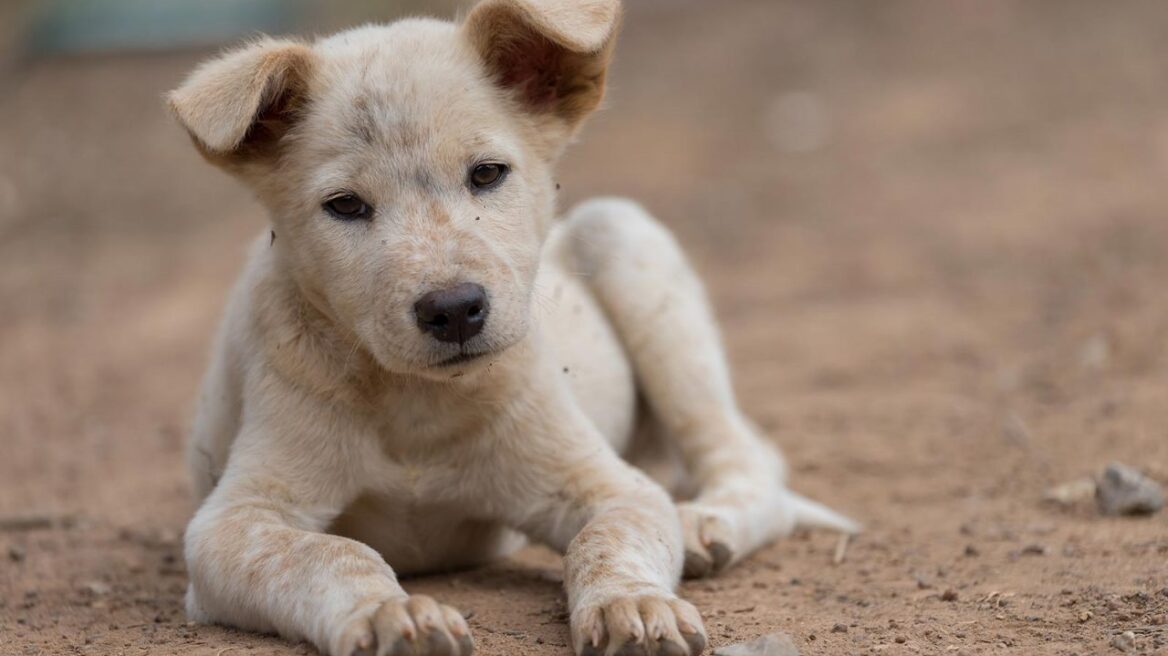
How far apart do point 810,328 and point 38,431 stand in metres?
5.04

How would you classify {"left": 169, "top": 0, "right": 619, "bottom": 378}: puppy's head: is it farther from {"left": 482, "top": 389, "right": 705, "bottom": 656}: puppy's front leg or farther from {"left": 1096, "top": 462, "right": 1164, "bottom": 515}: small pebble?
{"left": 1096, "top": 462, "right": 1164, "bottom": 515}: small pebble

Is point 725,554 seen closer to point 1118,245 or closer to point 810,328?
point 810,328

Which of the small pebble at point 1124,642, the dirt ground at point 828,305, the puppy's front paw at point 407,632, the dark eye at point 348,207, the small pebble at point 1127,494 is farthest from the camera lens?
the small pebble at point 1127,494

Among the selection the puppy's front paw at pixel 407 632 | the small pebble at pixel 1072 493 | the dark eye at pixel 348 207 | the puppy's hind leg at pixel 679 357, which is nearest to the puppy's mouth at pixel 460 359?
the dark eye at pixel 348 207

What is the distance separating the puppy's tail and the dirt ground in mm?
132

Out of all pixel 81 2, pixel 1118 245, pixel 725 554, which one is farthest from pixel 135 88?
pixel 725 554

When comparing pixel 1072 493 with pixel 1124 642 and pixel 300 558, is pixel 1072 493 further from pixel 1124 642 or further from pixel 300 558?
pixel 300 558

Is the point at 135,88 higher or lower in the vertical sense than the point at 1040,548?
lower

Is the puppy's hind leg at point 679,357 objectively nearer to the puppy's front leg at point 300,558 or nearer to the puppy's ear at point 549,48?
the puppy's ear at point 549,48

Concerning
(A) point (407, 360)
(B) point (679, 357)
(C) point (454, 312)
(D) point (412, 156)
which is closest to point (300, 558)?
(A) point (407, 360)

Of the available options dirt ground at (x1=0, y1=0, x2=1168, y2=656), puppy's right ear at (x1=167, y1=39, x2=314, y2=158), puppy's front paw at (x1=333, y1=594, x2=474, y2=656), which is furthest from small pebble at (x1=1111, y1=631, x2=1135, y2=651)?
puppy's right ear at (x1=167, y1=39, x2=314, y2=158)

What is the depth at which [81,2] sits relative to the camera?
17.3 meters

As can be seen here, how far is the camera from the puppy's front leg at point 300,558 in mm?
3666

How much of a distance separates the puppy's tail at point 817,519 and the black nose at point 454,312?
2292 millimetres
